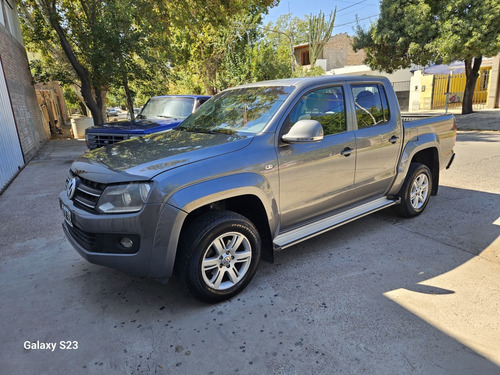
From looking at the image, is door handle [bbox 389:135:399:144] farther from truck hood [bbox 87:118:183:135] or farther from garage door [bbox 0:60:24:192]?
garage door [bbox 0:60:24:192]

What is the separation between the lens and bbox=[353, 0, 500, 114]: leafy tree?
1327 cm

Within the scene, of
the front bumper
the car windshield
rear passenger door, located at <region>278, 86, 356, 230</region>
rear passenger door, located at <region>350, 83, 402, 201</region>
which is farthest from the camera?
rear passenger door, located at <region>350, 83, 402, 201</region>

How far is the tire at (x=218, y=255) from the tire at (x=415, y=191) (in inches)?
97.5

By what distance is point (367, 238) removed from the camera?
419 centimetres

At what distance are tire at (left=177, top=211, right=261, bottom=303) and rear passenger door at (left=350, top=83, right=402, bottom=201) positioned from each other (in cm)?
161

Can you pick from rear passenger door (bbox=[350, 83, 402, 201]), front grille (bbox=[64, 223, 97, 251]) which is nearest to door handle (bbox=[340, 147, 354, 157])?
rear passenger door (bbox=[350, 83, 402, 201])

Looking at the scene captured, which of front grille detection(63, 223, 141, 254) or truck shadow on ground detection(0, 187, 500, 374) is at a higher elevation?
front grille detection(63, 223, 141, 254)

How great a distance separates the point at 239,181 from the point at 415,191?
2.98 m

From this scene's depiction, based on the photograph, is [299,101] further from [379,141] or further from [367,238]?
[367,238]

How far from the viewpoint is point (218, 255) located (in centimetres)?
288

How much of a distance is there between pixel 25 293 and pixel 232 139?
246 centimetres

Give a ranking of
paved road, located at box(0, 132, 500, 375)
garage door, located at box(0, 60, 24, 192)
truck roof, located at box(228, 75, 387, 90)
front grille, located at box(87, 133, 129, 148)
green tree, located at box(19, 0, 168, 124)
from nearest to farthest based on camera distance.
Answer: paved road, located at box(0, 132, 500, 375)
truck roof, located at box(228, 75, 387, 90)
front grille, located at box(87, 133, 129, 148)
garage door, located at box(0, 60, 24, 192)
green tree, located at box(19, 0, 168, 124)

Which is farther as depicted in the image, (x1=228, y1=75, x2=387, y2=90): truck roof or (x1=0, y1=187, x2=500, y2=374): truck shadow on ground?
(x1=228, y1=75, x2=387, y2=90): truck roof

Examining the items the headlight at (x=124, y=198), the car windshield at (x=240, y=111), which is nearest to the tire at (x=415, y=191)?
the car windshield at (x=240, y=111)
